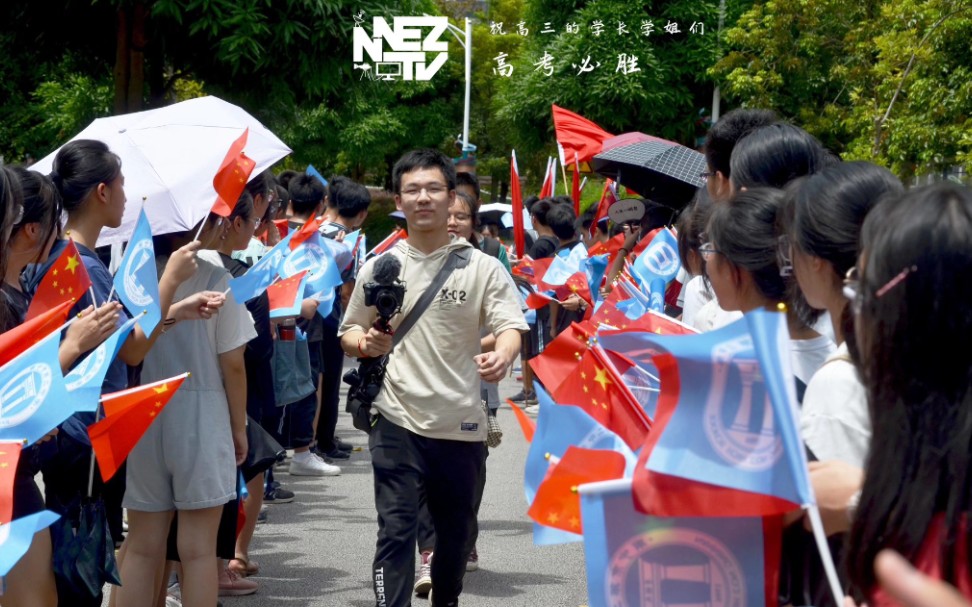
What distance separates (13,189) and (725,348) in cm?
221

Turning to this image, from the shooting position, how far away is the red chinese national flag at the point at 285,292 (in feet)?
19.9

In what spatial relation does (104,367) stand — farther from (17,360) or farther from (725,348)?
(725,348)

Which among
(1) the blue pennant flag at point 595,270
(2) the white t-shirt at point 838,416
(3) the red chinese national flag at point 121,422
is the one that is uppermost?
(2) the white t-shirt at point 838,416

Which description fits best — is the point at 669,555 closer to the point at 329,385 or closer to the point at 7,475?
the point at 7,475

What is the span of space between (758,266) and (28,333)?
1857 mm

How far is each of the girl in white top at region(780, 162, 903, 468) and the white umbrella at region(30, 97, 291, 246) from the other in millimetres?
2793

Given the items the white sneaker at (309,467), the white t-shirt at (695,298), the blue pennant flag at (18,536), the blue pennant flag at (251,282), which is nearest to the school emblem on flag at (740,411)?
the blue pennant flag at (18,536)

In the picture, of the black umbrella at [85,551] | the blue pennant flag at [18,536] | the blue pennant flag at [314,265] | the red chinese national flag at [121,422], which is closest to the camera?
the blue pennant flag at [18,536]

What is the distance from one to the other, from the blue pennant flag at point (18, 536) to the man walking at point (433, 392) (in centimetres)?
231

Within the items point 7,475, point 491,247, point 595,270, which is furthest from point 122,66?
point 7,475

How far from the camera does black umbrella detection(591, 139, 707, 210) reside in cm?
666

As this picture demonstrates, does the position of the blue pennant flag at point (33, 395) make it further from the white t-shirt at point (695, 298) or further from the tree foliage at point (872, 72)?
the tree foliage at point (872, 72)

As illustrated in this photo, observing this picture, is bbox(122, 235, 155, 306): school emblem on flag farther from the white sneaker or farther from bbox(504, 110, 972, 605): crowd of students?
the white sneaker

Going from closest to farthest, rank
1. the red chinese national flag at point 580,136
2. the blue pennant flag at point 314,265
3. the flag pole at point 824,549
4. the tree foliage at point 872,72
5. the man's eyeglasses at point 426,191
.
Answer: the flag pole at point 824,549
the man's eyeglasses at point 426,191
the blue pennant flag at point 314,265
the red chinese national flag at point 580,136
the tree foliage at point 872,72
